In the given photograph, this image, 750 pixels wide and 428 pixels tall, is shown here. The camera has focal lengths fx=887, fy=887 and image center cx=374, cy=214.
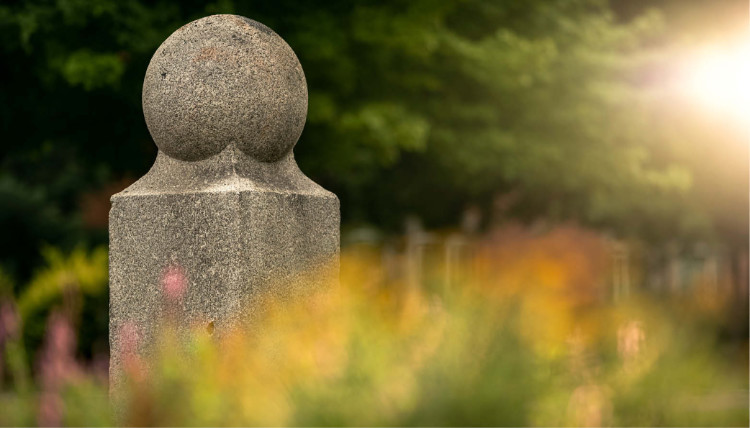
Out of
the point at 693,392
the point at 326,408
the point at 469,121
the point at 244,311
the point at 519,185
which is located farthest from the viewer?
the point at 519,185

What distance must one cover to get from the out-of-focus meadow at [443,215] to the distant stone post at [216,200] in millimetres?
215

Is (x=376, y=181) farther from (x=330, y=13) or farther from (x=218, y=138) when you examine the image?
(x=218, y=138)

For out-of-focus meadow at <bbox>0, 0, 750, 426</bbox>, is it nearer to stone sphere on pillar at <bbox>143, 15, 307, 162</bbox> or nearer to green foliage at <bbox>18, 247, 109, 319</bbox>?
green foliage at <bbox>18, 247, 109, 319</bbox>

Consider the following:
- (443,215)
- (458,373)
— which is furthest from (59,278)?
(443,215)

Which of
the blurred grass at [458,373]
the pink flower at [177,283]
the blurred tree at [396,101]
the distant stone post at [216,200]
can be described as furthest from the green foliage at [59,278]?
the blurred grass at [458,373]

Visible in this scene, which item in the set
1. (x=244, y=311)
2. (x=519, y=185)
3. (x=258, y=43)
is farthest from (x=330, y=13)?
(x=519, y=185)

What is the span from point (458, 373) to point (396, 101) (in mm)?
9393

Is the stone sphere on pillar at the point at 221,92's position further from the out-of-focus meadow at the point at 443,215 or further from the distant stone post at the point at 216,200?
the out-of-focus meadow at the point at 443,215

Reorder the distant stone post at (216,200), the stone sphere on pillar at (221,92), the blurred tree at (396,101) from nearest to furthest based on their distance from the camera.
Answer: the distant stone post at (216,200) < the stone sphere on pillar at (221,92) < the blurred tree at (396,101)

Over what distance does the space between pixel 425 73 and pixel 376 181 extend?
167 inches

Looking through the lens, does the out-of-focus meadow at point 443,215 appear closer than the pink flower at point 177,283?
Yes

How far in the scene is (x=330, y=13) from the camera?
31.4 ft

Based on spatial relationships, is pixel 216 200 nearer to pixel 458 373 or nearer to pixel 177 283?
pixel 177 283

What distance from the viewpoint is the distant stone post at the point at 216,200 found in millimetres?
4348
